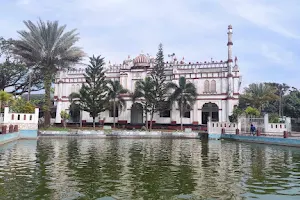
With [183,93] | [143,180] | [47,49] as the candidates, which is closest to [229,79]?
[183,93]

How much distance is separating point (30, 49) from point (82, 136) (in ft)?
39.1

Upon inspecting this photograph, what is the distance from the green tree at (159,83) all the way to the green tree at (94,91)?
6546 mm

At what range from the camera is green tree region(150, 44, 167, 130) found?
37844mm

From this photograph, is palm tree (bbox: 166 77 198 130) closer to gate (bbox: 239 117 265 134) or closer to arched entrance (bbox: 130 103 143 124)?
gate (bbox: 239 117 265 134)

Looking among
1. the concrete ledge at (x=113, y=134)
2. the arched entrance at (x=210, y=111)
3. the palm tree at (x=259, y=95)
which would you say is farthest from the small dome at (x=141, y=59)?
the palm tree at (x=259, y=95)

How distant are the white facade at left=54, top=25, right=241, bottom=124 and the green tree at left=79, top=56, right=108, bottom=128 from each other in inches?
189

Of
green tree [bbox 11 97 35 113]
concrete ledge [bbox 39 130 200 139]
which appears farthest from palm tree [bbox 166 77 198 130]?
green tree [bbox 11 97 35 113]

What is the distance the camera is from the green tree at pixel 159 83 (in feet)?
124

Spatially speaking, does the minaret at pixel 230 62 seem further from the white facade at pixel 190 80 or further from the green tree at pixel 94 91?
the green tree at pixel 94 91

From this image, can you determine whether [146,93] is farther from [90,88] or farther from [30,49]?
[30,49]

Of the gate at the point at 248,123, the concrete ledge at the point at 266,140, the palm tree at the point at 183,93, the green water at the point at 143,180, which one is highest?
the palm tree at the point at 183,93

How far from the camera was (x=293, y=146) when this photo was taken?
21.3 m

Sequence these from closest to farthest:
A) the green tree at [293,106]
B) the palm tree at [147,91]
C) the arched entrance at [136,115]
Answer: the palm tree at [147,91], the green tree at [293,106], the arched entrance at [136,115]

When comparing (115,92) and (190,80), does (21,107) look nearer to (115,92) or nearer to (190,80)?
(115,92)
